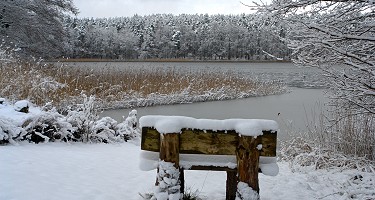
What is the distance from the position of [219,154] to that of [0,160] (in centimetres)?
276

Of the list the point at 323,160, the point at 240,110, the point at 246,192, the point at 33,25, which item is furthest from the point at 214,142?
the point at 33,25

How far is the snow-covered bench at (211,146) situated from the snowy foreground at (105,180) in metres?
0.79

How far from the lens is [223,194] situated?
4.00m

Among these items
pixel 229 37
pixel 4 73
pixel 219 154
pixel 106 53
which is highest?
pixel 229 37

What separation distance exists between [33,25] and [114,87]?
26.2ft

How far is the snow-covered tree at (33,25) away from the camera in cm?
1984

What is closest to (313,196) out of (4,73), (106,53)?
(4,73)

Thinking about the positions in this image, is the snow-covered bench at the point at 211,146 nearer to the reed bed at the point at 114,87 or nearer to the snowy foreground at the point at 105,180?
the snowy foreground at the point at 105,180

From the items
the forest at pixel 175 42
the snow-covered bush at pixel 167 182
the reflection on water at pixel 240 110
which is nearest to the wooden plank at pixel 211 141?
the snow-covered bush at pixel 167 182

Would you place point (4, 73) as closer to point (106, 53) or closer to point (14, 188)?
point (14, 188)

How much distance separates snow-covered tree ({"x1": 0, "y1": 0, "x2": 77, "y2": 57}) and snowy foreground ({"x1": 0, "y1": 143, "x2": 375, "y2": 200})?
52.1 feet

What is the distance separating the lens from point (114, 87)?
15.5 metres

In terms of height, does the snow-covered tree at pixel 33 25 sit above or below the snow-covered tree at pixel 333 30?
above

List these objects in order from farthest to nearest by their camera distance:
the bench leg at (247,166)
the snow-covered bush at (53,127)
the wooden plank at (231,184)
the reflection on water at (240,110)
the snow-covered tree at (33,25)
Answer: the snow-covered tree at (33,25) < the reflection on water at (240,110) < the snow-covered bush at (53,127) < the wooden plank at (231,184) < the bench leg at (247,166)
